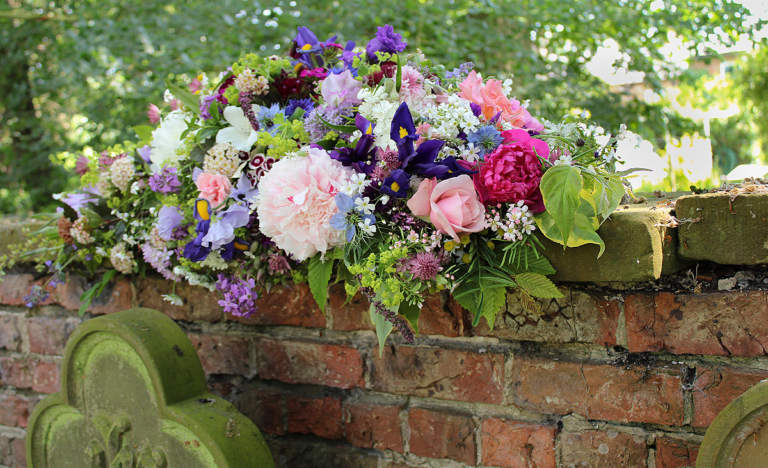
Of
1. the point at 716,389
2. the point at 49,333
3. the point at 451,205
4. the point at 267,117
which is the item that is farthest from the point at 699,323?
the point at 49,333

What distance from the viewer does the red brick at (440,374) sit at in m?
0.91

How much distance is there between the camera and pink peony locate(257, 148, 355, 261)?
0.80 meters

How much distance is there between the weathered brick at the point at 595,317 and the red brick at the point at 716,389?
13cm

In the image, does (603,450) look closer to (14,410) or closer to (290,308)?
(290,308)

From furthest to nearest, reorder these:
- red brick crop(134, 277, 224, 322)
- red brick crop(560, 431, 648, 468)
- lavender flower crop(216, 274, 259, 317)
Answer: red brick crop(134, 277, 224, 322) → lavender flower crop(216, 274, 259, 317) → red brick crop(560, 431, 648, 468)

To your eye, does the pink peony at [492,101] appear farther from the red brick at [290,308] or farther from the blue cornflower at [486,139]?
the red brick at [290,308]

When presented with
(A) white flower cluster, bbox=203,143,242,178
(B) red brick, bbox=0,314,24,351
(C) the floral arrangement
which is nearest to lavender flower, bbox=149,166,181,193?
(C) the floral arrangement

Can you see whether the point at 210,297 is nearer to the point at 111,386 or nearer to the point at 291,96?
the point at 111,386

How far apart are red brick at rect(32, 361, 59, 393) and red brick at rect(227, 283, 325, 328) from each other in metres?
0.70

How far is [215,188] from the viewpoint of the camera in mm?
938

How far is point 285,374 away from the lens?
109cm

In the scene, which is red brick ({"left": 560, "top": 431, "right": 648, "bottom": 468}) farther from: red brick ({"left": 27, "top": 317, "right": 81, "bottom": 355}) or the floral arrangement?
red brick ({"left": 27, "top": 317, "right": 81, "bottom": 355})

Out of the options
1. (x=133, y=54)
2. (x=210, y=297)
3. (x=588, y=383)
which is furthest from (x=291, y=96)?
(x=133, y=54)

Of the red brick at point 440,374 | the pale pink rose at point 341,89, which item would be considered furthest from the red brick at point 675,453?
the pale pink rose at point 341,89
